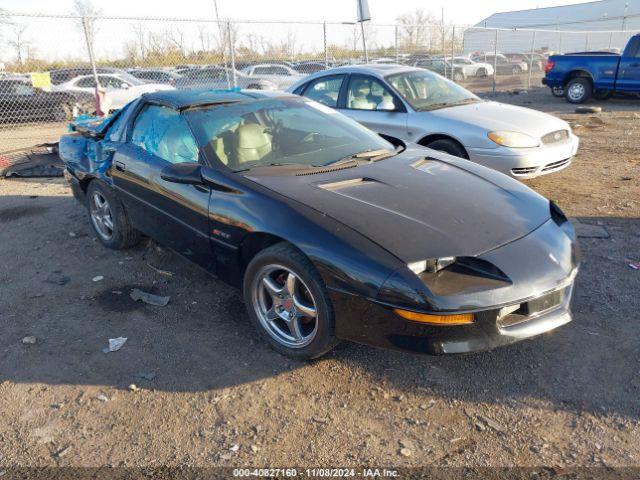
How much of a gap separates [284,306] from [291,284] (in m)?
0.18

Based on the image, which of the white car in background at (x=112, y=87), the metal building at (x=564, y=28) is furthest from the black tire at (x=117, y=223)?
the metal building at (x=564, y=28)

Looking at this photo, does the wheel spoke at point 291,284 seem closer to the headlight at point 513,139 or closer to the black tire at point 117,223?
the black tire at point 117,223

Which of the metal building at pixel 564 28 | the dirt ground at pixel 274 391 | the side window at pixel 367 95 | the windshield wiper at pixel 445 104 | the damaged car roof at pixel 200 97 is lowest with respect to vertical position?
the dirt ground at pixel 274 391

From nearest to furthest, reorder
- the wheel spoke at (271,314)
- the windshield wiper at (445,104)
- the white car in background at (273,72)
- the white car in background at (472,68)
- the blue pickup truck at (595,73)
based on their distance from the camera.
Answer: the wheel spoke at (271,314), the windshield wiper at (445,104), the blue pickup truck at (595,73), the white car in background at (273,72), the white car in background at (472,68)

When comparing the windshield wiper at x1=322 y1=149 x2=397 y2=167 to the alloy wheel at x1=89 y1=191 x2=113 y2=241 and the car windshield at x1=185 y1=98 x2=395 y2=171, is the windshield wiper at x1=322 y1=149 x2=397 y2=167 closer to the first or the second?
the car windshield at x1=185 y1=98 x2=395 y2=171

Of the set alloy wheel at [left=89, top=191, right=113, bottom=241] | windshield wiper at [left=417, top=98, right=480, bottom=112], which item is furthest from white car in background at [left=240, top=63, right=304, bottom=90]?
alloy wheel at [left=89, top=191, right=113, bottom=241]

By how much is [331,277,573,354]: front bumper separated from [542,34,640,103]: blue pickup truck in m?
14.5

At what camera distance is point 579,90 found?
588 inches

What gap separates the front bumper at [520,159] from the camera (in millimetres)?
5543

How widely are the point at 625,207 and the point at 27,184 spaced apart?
7785 mm

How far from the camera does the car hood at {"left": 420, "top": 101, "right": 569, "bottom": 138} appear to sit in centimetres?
578

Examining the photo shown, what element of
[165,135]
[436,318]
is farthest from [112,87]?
[436,318]

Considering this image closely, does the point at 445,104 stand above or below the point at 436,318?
above

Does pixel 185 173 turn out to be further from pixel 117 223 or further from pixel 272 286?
pixel 117 223
